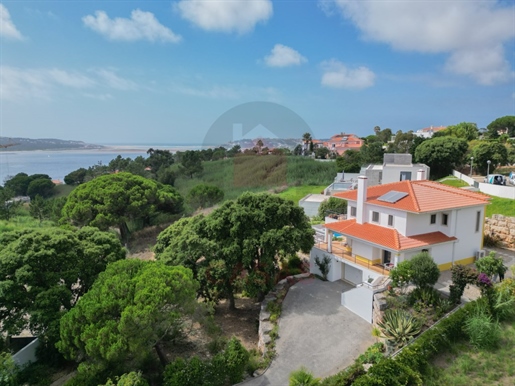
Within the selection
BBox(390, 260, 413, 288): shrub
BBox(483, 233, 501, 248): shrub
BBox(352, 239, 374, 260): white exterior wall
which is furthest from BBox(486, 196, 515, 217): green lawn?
BBox(390, 260, 413, 288): shrub

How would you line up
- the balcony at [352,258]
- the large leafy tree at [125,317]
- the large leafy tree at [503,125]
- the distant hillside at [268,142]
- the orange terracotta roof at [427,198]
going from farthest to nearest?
the large leafy tree at [503,125]
the distant hillside at [268,142]
the orange terracotta roof at [427,198]
the balcony at [352,258]
the large leafy tree at [125,317]

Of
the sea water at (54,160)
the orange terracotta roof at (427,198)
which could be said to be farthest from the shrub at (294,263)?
the sea water at (54,160)

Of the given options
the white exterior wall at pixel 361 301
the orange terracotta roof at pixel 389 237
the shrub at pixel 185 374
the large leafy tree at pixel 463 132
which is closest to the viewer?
the shrub at pixel 185 374

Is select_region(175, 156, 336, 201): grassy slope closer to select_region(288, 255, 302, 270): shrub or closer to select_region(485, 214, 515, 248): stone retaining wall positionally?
select_region(288, 255, 302, 270): shrub

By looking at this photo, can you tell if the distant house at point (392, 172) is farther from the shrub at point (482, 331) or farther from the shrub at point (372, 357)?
the shrub at point (372, 357)

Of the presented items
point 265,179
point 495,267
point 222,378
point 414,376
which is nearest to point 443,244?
point 495,267

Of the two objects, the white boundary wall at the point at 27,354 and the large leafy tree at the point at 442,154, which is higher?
the large leafy tree at the point at 442,154
